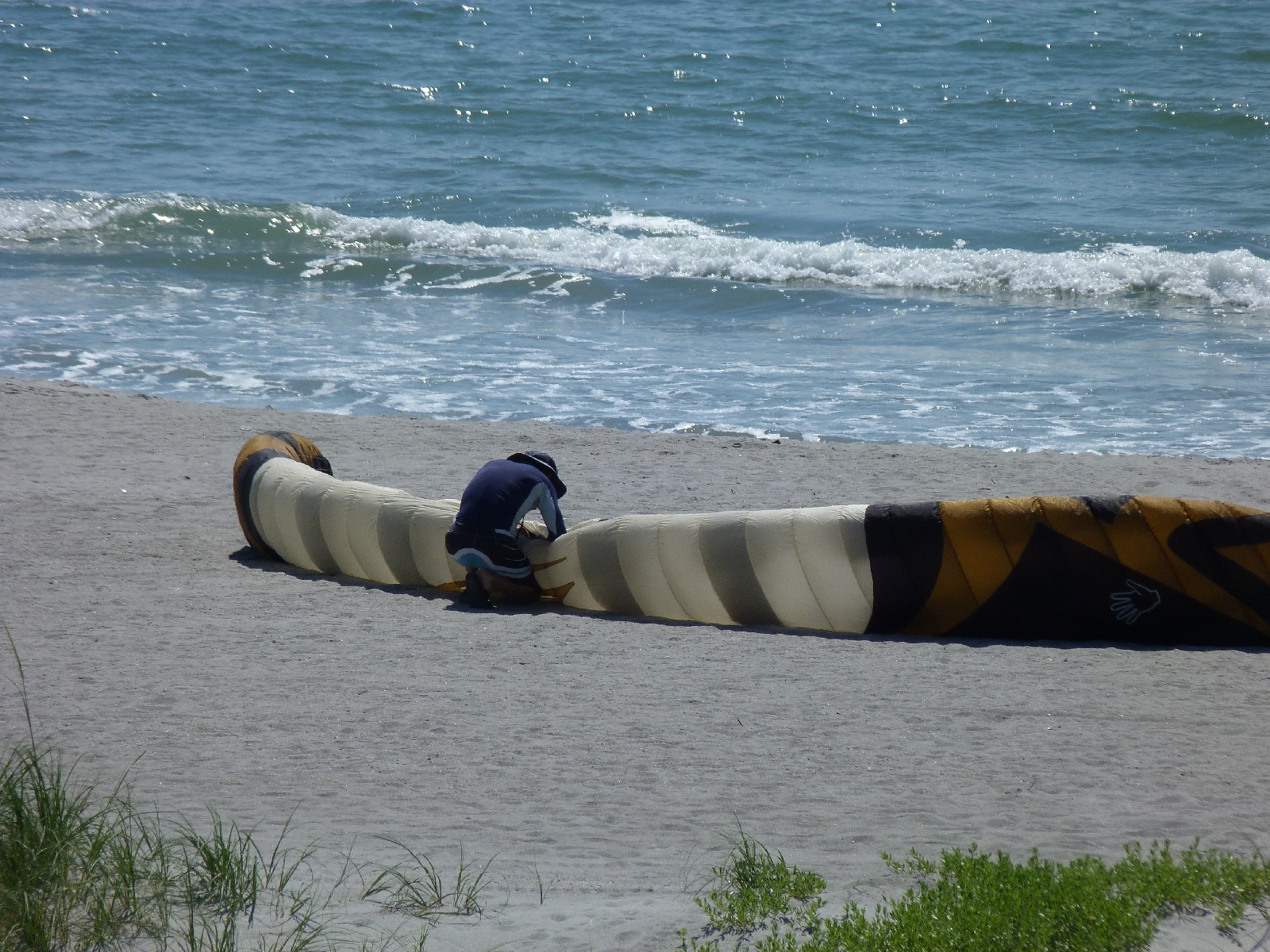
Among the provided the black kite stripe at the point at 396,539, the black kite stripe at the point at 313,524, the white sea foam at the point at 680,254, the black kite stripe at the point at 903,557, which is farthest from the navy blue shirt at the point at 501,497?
the white sea foam at the point at 680,254

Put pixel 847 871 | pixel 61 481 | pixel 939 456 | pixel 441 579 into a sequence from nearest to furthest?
pixel 847 871 → pixel 441 579 → pixel 61 481 → pixel 939 456

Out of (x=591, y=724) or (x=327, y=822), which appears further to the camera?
(x=591, y=724)

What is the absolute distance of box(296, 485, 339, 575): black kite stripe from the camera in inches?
247

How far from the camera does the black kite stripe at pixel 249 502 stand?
6.47 m

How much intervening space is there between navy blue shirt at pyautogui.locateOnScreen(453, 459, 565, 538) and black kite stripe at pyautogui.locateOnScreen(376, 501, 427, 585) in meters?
0.40

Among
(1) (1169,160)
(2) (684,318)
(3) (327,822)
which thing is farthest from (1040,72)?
(3) (327,822)

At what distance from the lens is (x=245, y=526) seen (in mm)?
6508

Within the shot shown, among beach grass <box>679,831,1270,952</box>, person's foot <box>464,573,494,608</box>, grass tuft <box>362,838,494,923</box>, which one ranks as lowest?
grass tuft <box>362,838,494,923</box>

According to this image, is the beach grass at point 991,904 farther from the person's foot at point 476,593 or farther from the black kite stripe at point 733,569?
the person's foot at point 476,593

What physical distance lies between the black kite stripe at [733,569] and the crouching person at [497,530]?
0.91 metres

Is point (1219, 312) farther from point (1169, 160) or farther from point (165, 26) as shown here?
point (165, 26)

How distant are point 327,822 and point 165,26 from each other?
28.4m

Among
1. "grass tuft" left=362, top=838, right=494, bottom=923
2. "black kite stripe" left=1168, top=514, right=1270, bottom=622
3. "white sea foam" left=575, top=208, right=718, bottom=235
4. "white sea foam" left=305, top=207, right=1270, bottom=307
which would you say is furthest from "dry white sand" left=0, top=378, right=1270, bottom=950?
"white sea foam" left=575, top=208, right=718, bottom=235

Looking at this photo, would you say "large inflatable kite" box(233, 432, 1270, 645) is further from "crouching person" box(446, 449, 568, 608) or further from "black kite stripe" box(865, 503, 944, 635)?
"crouching person" box(446, 449, 568, 608)
